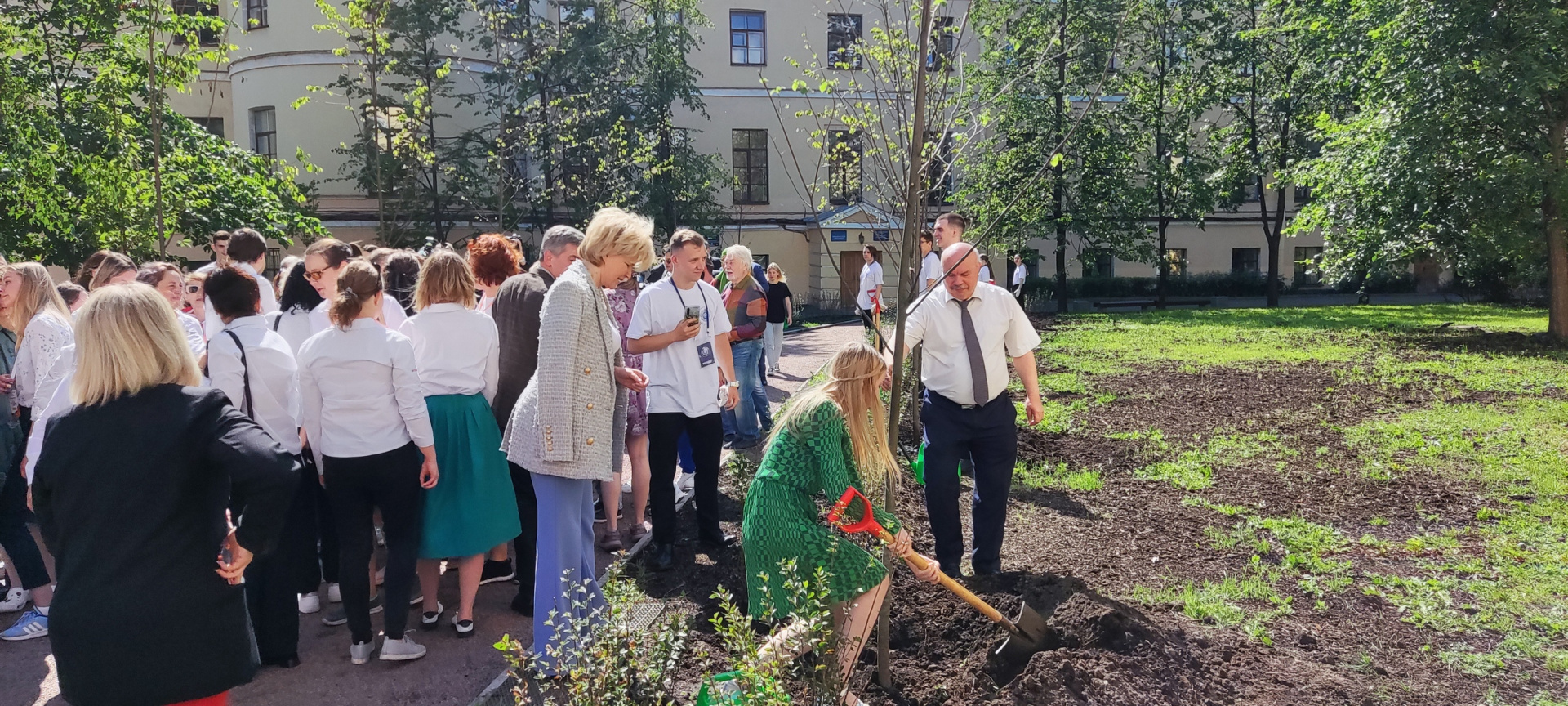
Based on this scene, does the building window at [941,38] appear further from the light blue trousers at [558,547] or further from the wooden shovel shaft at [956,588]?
the light blue trousers at [558,547]

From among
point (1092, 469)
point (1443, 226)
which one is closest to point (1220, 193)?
point (1443, 226)

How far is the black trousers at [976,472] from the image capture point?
5215mm

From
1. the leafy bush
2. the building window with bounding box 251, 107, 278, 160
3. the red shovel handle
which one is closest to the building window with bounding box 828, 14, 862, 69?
the red shovel handle

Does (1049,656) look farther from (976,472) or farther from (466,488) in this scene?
(466,488)

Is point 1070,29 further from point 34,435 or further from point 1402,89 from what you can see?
point 34,435

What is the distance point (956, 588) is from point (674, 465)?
227 centimetres

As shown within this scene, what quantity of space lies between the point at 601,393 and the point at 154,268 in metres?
3.00

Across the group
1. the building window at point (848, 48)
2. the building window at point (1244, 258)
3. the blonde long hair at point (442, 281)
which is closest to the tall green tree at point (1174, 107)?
the building window at point (1244, 258)

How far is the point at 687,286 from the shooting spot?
5750 mm

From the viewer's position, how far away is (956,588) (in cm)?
388

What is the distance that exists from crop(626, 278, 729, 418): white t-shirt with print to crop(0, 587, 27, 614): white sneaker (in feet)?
11.2

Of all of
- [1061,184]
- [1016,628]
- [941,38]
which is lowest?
[1016,628]

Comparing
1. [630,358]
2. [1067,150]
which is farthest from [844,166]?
[1067,150]

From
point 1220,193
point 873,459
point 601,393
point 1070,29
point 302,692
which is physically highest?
point 1070,29
